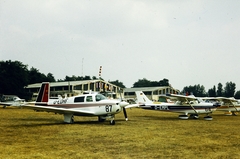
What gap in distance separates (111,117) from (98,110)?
0.94m

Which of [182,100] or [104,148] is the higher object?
[182,100]

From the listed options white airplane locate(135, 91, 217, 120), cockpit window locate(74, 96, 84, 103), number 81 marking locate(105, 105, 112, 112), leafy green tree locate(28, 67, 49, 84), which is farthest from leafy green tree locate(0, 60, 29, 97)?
number 81 marking locate(105, 105, 112, 112)

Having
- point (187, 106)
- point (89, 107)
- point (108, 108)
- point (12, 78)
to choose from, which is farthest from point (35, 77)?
point (108, 108)

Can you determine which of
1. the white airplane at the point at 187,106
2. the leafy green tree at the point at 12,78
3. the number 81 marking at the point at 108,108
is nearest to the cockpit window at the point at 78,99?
the number 81 marking at the point at 108,108

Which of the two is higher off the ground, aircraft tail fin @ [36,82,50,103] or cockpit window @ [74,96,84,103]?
aircraft tail fin @ [36,82,50,103]

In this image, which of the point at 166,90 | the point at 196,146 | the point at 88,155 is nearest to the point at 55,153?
the point at 88,155

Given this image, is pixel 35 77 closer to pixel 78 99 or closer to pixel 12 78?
pixel 12 78

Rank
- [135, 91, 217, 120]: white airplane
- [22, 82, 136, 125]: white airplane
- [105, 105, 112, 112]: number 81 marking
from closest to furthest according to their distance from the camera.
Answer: [22, 82, 136, 125]: white airplane
[105, 105, 112, 112]: number 81 marking
[135, 91, 217, 120]: white airplane

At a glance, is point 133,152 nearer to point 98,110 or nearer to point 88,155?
point 88,155

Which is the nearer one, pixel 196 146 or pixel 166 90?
pixel 196 146

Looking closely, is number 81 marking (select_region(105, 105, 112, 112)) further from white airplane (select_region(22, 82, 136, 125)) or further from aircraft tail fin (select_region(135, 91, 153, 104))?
aircraft tail fin (select_region(135, 91, 153, 104))

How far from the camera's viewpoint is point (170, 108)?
2331 centimetres

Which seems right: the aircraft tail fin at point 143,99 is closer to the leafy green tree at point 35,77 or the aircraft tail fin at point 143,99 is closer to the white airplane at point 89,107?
the white airplane at point 89,107

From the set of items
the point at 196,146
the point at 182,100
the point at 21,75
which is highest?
the point at 21,75
